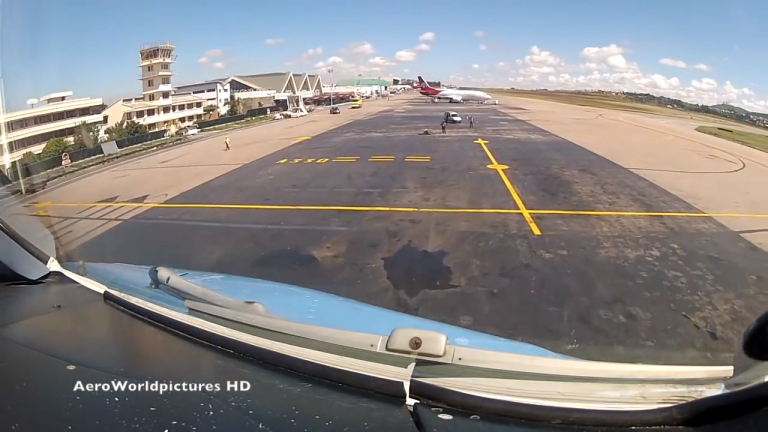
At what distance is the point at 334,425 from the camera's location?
157 centimetres

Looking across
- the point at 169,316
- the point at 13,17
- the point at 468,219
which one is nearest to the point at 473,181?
the point at 468,219

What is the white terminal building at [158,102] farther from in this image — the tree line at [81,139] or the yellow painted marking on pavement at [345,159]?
the yellow painted marking on pavement at [345,159]

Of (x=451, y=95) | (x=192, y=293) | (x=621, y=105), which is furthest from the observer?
(x=451, y=95)

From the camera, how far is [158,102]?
10.1 feet

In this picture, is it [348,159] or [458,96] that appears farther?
[348,159]

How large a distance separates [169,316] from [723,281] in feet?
8.60

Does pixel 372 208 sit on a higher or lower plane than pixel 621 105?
lower

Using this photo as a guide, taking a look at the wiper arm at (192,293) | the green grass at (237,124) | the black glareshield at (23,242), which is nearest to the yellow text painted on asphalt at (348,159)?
the green grass at (237,124)

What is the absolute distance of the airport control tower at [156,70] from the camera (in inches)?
106

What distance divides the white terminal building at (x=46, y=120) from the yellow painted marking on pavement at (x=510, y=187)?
9.77 feet

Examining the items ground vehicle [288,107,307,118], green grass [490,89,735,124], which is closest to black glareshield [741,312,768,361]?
Result: green grass [490,89,735,124]

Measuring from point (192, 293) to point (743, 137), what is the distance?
8.80 feet

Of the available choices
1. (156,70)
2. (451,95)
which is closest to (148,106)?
(156,70)

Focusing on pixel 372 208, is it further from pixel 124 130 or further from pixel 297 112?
pixel 124 130
